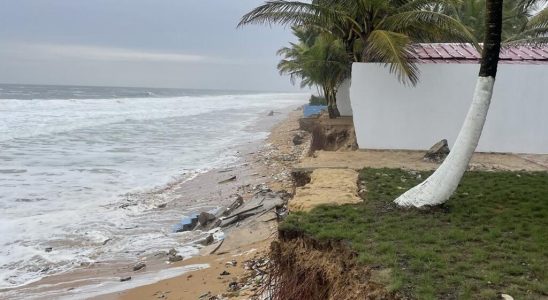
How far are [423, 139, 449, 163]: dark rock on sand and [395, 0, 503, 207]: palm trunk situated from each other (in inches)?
141

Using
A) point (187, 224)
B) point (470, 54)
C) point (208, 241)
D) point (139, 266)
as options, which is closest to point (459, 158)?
point (208, 241)

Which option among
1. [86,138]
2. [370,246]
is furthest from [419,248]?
[86,138]

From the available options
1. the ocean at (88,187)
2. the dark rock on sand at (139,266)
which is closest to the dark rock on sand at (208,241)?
the ocean at (88,187)

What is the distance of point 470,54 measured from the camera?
10.7 m

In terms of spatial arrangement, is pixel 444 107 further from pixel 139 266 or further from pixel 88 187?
pixel 88 187

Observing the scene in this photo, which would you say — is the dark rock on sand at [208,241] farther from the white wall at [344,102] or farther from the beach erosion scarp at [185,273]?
the white wall at [344,102]

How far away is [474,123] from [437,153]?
3918mm

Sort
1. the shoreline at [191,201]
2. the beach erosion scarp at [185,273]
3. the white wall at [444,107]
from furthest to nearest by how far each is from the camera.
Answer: the white wall at [444,107]
the shoreline at [191,201]
the beach erosion scarp at [185,273]

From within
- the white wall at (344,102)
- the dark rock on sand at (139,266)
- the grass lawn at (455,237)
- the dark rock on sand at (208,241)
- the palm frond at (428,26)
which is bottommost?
the dark rock on sand at (139,266)

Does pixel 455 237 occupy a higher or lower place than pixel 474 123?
lower

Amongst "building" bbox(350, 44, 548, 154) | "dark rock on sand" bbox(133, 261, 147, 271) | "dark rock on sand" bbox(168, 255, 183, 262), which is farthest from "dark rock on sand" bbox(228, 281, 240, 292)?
"building" bbox(350, 44, 548, 154)

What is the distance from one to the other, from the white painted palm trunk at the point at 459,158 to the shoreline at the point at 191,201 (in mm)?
3576

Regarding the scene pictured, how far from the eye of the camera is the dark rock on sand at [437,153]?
9311 millimetres

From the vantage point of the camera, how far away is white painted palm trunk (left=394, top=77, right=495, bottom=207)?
220 inches
